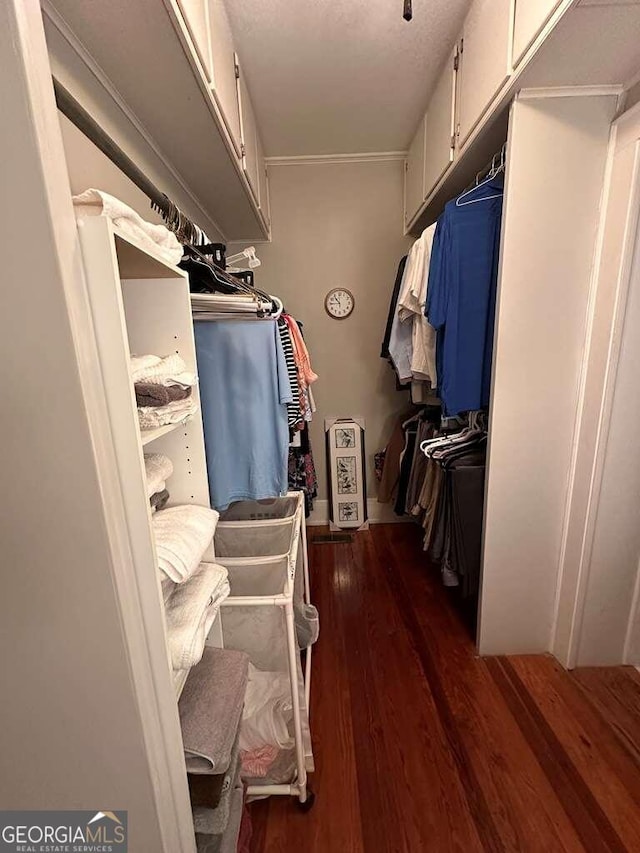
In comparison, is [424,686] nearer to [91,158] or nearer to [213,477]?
[213,477]

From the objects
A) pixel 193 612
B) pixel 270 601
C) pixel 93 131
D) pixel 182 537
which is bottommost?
pixel 270 601

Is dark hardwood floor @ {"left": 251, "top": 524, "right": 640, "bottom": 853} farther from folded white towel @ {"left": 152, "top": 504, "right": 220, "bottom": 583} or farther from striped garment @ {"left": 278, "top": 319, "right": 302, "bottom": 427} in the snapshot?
striped garment @ {"left": 278, "top": 319, "right": 302, "bottom": 427}

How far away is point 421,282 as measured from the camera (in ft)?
5.51

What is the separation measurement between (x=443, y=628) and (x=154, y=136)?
247 cm

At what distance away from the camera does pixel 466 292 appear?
1.45 meters

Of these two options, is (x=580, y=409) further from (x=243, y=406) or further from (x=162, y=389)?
(x=162, y=389)

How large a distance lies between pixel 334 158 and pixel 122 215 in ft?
7.58

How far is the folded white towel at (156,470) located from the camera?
2.66 feet

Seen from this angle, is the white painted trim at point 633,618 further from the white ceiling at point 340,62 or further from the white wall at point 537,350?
the white ceiling at point 340,62

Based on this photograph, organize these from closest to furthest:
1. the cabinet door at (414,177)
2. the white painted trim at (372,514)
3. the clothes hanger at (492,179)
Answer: the clothes hanger at (492,179) → the cabinet door at (414,177) → the white painted trim at (372,514)

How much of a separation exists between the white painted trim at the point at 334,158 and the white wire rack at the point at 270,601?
2.24 m

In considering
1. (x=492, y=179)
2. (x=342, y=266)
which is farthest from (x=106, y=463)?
(x=342, y=266)

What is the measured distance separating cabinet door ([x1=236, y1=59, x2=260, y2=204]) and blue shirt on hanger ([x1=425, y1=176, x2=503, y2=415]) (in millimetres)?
947

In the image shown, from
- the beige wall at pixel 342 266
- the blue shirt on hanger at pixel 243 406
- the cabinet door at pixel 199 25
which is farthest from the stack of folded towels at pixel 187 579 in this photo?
the beige wall at pixel 342 266
